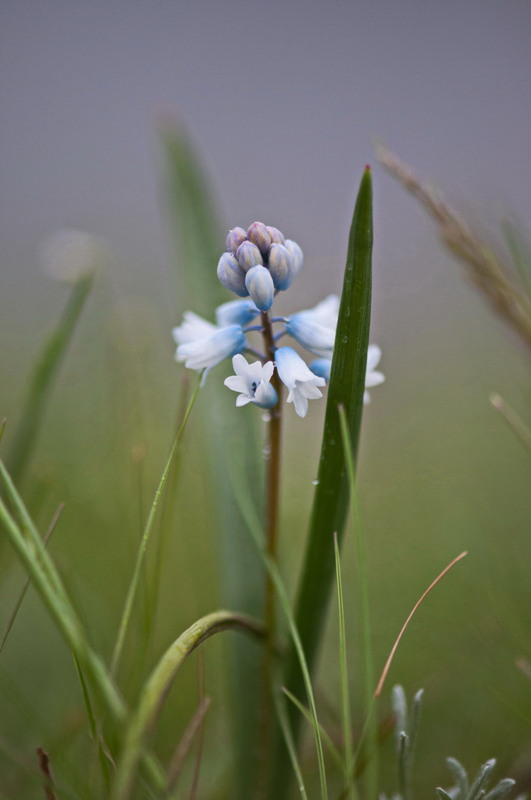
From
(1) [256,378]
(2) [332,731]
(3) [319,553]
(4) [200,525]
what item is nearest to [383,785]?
(2) [332,731]

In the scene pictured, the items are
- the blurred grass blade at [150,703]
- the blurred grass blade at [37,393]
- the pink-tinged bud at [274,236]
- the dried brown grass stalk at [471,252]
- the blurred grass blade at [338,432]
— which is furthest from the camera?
the blurred grass blade at [37,393]

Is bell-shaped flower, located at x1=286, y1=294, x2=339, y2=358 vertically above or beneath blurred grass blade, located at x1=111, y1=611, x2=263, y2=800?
above

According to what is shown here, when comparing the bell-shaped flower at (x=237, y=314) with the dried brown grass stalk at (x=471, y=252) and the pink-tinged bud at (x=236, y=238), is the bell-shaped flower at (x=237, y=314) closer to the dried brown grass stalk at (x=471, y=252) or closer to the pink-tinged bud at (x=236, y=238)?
the pink-tinged bud at (x=236, y=238)

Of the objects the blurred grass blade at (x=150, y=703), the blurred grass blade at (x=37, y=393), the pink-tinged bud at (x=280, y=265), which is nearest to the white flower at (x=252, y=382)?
the pink-tinged bud at (x=280, y=265)

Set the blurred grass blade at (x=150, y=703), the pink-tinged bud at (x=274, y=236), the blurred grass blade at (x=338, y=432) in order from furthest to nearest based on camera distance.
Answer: the pink-tinged bud at (x=274, y=236)
the blurred grass blade at (x=338, y=432)
the blurred grass blade at (x=150, y=703)

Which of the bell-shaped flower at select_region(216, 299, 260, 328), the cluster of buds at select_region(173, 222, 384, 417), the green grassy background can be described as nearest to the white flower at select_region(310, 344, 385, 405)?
the cluster of buds at select_region(173, 222, 384, 417)

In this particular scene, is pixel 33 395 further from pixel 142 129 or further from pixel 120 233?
pixel 142 129

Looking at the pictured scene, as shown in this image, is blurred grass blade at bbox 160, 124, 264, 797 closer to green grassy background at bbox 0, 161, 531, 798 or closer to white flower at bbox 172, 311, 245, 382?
green grassy background at bbox 0, 161, 531, 798
